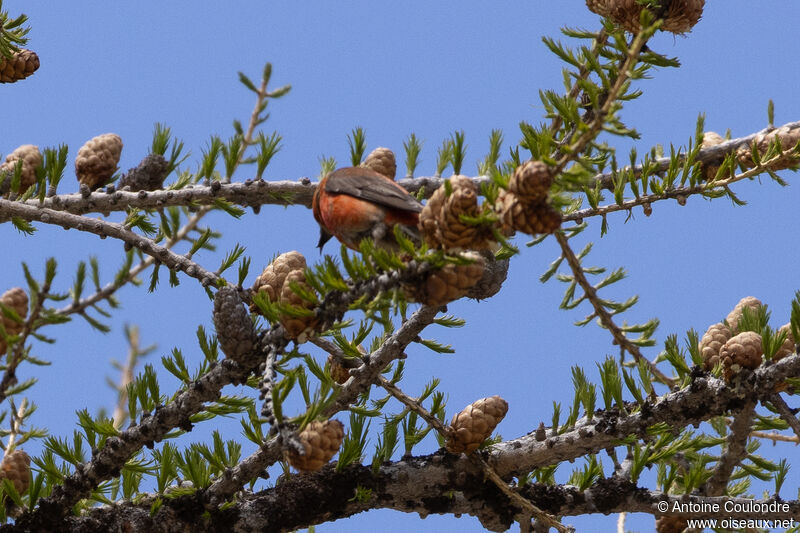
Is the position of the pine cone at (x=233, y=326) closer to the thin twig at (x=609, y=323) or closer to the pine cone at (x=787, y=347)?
the thin twig at (x=609, y=323)

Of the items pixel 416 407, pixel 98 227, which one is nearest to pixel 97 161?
pixel 98 227

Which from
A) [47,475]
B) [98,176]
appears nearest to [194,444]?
Result: [47,475]

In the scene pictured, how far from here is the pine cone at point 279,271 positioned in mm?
2791

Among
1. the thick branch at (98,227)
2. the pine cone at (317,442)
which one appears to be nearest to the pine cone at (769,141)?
the pine cone at (317,442)

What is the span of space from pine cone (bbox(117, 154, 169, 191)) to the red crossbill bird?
27.3 inches

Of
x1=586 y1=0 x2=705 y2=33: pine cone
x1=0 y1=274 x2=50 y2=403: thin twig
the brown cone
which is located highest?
x1=586 y1=0 x2=705 y2=33: pine cone

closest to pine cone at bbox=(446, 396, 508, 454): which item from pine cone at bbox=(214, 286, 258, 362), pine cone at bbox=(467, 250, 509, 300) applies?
pine cone at bbox=(467, 250, 509, 300)

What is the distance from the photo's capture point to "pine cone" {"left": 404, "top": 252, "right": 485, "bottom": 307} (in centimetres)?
216

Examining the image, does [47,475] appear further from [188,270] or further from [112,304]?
[188,270]

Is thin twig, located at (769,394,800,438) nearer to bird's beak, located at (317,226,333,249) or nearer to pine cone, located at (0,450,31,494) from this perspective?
bird's beak, located at (317,226,333,249)

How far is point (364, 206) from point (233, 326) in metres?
0.91

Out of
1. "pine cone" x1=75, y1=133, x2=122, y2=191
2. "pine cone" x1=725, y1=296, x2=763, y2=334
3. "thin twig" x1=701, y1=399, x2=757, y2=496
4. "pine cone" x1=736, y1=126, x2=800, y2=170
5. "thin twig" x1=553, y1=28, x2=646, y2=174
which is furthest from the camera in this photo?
"pine cone" x1=75, y1=133, x2=122, y2=191

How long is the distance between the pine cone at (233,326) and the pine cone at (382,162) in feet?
4.38

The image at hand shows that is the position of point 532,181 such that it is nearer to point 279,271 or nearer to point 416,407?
point 279,271
